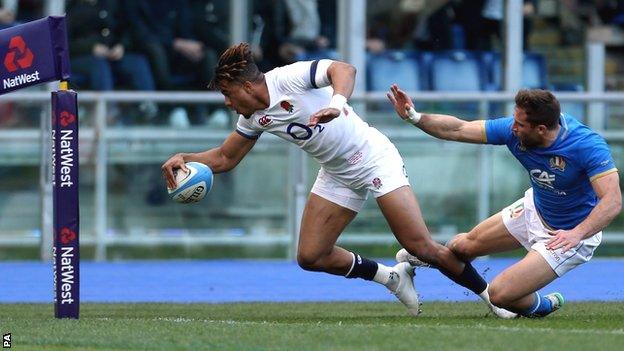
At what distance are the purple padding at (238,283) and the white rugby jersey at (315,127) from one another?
90.3 inches

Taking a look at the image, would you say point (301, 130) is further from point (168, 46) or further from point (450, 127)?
point (168, 46)

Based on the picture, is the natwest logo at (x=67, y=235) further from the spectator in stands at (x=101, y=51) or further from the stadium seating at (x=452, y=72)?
the stadium seating at (x=452, y=72)

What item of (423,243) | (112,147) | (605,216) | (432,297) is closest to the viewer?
(605,216)

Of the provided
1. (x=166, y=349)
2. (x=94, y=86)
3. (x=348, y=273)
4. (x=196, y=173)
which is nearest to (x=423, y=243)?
(x=348, y=273)

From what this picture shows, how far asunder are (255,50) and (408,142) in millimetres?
2962

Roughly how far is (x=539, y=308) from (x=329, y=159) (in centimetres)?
176

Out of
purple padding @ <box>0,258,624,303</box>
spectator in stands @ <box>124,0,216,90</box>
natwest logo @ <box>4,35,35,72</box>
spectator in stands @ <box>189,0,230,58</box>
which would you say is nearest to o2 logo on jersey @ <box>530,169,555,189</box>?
purple padding @ <box>0,258,624,303</box>

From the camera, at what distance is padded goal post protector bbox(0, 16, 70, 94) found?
9.75m

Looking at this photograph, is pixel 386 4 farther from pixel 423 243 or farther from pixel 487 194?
pixel 423 243

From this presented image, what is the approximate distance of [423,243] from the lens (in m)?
10.3

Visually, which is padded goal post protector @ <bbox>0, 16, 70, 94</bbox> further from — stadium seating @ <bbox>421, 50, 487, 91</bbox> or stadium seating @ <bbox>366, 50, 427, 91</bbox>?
stadium seating @ <bbox>421, 50, 487, 91</bbox>

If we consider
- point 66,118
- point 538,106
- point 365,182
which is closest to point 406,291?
point 365,182

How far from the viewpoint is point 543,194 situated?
10.1 meters

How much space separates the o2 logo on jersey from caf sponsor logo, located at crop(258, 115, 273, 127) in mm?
1797
